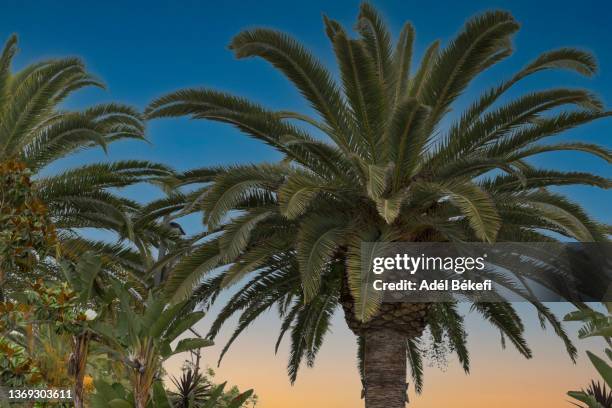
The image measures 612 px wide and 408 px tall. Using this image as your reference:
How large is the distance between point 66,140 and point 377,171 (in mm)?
8573

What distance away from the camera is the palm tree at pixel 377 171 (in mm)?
14164

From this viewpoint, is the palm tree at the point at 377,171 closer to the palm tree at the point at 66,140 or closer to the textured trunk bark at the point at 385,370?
the textured trunk bark at the point at 385,370

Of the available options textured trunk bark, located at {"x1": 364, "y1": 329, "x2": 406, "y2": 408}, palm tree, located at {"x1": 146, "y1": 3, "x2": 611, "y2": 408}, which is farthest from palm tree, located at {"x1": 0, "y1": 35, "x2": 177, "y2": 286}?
textured trunk bark, located at {"x1": 364, "y1": 329, "x2": 406, "y2": 408}

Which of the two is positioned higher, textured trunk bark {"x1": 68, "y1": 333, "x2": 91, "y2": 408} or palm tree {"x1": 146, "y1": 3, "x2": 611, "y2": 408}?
palm tree {"x1": 146, "y1": 3, "x2": 611, "y2": 408}

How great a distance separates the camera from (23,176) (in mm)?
15359

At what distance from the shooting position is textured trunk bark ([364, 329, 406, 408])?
52.1 ft

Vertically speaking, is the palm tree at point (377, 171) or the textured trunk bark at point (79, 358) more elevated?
the palm tree at point (377, 171)

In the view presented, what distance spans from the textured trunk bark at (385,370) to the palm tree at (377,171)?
3 centimetres

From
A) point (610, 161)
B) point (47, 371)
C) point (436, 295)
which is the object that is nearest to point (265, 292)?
point (436, 295)

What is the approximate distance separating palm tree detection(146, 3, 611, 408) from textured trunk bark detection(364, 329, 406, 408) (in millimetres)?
25

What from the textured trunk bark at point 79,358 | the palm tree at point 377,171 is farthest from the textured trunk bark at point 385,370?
the textured trunk bark at point 79,358

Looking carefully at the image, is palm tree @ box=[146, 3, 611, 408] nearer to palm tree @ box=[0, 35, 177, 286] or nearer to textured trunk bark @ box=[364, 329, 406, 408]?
textured trunk bark @ box=[364, 329, 406, 408]

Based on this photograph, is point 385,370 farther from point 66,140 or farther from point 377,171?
point 66,140

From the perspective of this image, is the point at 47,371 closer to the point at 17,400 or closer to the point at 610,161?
the point at 17,400
